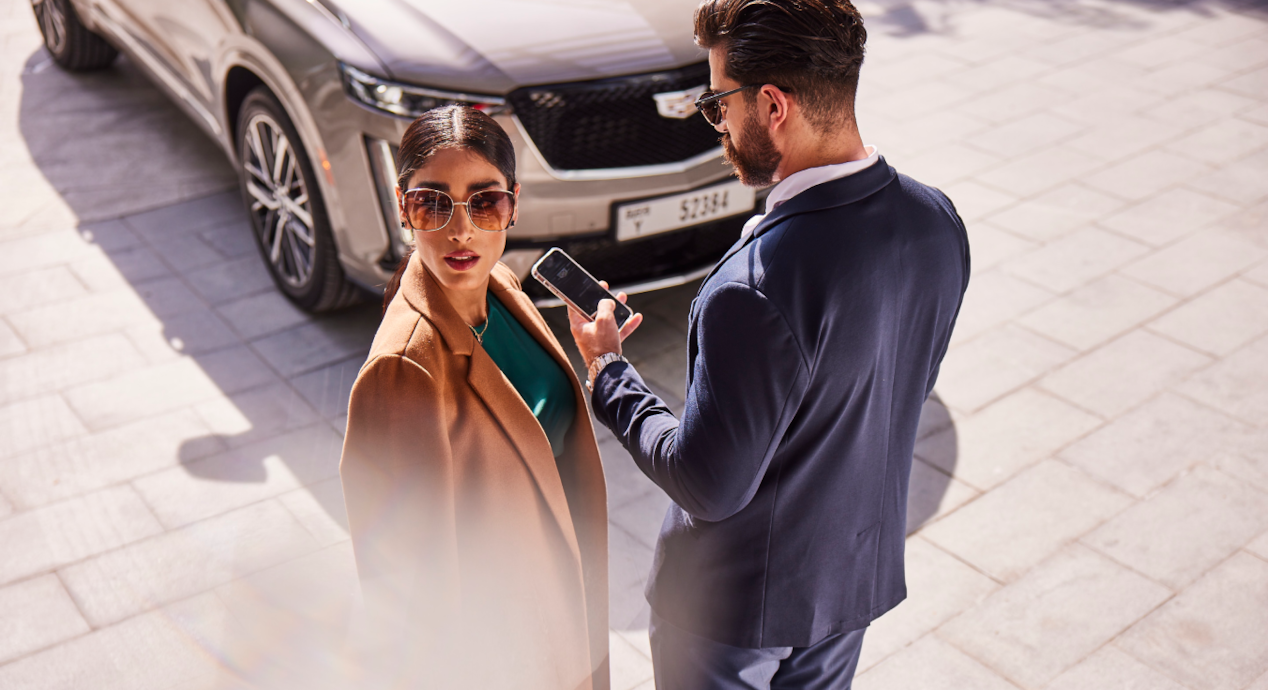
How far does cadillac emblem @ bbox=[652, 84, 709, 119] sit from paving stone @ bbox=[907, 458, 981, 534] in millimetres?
1594

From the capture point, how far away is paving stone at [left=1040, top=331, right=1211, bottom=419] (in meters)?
4.48

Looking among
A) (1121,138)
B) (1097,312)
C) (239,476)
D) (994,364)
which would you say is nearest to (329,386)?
(239,476)

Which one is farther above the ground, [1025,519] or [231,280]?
[231,280]

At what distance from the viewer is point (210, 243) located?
5512 millimetres

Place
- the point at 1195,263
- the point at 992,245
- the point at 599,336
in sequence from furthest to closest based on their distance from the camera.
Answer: the point at 992,245 < the point at 1195,263 < the point at 599,336

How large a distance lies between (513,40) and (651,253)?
984 millimetres

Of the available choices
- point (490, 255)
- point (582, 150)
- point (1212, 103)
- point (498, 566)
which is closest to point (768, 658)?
point (498, 566)

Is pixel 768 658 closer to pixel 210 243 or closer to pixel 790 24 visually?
pixel 790 24

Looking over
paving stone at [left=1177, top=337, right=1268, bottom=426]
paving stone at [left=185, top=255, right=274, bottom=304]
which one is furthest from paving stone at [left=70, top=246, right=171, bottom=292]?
paving stone at [left=1177, top=337, right=1268, bottom=426]

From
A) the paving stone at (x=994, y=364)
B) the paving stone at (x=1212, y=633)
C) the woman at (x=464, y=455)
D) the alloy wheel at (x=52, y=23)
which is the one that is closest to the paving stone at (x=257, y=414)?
the woman at (x=464, y=455)

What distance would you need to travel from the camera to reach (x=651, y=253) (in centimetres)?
448

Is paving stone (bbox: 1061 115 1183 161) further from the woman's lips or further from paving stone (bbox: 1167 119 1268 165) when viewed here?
the woman's lips

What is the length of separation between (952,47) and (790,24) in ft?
23.7

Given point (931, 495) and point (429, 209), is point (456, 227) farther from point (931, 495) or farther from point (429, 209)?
point (931, 495)
